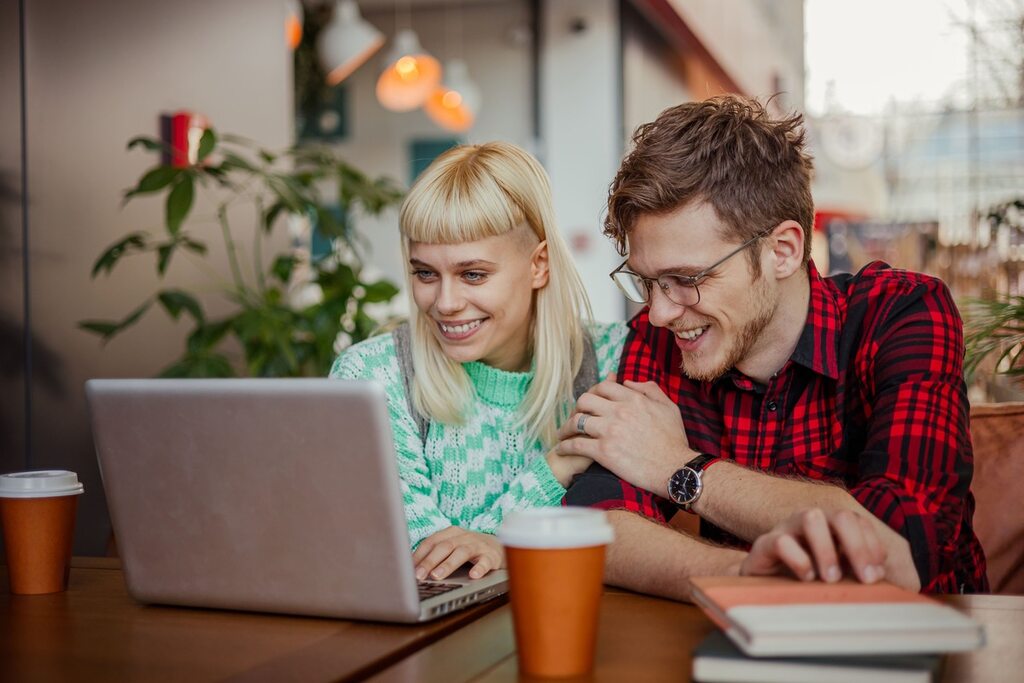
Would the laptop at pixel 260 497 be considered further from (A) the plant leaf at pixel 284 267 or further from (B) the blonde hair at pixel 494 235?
(A) the plant leaf at pixel 284 267

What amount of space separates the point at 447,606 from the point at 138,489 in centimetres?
36

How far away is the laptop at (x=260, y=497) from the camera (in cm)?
102

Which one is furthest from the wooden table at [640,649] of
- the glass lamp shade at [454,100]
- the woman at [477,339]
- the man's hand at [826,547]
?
the glass lamp shade at [454,100]

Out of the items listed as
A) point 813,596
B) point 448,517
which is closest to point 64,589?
point 448,517

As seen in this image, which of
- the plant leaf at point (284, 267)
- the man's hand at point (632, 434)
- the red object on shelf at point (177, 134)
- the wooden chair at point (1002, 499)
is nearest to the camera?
the man's hand at point (632, 434)

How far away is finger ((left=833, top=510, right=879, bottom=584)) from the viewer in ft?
3.26

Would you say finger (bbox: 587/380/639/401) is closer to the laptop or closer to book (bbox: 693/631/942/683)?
the laptop

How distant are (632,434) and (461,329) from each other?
0.44 m

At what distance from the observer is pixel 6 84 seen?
8.41ft

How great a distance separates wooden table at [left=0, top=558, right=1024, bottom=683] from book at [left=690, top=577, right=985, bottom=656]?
3.1 inches

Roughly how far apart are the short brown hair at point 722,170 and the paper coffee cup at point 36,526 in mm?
889

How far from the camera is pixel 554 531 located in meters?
0.86

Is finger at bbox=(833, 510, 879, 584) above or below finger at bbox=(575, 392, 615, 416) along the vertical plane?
below

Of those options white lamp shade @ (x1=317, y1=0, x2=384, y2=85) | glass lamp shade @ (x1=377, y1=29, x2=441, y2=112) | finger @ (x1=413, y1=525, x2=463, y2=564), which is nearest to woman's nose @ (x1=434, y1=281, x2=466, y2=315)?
finger @ (x1=413, y1=525, x2=463, y2=564)
